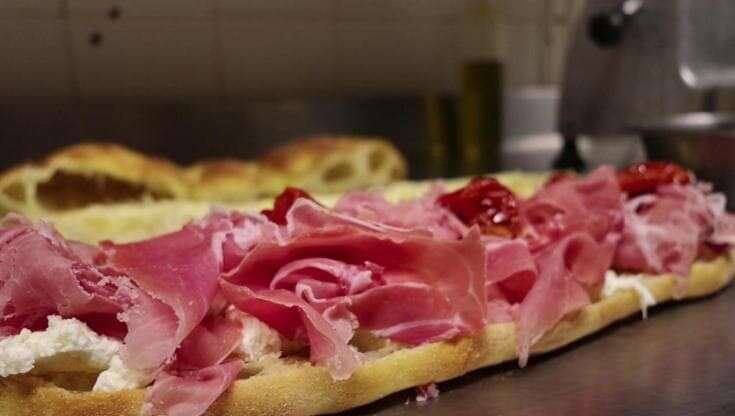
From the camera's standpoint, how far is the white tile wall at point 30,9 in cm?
208

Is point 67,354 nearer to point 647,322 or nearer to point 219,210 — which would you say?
point 219,210

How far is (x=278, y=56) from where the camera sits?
2467 mm

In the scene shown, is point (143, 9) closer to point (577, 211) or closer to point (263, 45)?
point (263, 45)

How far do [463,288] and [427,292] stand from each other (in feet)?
0.15

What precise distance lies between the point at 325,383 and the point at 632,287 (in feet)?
1.75

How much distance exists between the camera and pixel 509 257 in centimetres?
106

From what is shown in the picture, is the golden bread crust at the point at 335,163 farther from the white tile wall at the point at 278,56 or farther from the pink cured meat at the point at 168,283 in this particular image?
the pink cured meat at the point at 168,283

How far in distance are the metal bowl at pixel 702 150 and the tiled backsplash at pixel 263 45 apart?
1043mm

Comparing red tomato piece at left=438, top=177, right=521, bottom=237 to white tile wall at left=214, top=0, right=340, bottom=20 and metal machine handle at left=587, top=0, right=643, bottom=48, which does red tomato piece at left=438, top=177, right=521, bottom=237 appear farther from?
white tile wall at left=214, top=0, right=340, bottom=20

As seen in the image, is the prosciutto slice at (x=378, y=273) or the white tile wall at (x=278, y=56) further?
the white tile wall at (x=278, y=56)

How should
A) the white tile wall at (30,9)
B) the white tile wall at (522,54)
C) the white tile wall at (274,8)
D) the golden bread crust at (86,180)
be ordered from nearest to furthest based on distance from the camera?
the golden bread crust at (86,180) < the white tile wall at (30,9) < the white tile wall at (274,8) < the white tile wall at (522,54)

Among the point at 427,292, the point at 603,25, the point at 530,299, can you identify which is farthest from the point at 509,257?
the point at 603,25

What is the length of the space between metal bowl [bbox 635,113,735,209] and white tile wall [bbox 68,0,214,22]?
1266 mm

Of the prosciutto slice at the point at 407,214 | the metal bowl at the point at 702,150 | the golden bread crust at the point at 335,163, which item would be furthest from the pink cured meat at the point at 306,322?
the golden bread crust at the point at 335,163
